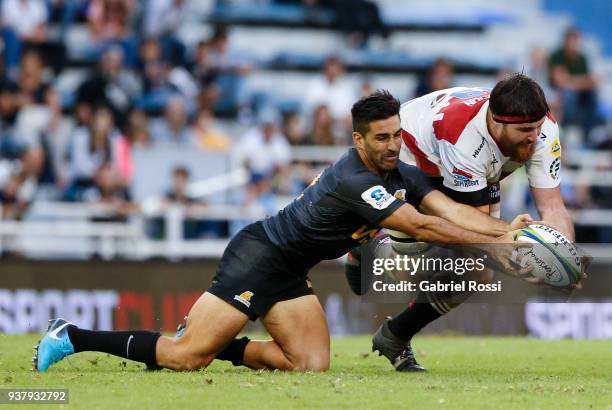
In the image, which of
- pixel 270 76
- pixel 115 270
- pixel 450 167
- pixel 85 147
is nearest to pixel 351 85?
pixel 270 76

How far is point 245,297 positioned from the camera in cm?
933

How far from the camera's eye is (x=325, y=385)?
848 centimetres

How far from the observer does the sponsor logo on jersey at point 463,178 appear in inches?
372

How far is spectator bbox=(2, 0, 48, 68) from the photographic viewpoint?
64.7 feet

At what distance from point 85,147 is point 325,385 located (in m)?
9.92

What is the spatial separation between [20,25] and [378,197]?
41.6 feet

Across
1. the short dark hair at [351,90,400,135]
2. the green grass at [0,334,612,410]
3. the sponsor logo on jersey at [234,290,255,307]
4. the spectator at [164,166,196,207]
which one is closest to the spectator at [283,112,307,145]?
the spectator at [164,166,196,207]

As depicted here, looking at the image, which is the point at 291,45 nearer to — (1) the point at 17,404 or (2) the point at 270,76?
(2) the point at 270,76

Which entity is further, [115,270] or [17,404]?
[115,270]

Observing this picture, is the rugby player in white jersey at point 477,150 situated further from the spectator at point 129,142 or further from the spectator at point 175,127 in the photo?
the spectator at point 175,127

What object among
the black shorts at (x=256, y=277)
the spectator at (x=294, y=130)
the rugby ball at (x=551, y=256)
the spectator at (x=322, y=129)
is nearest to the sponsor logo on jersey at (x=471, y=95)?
the rugby ball at (x=551, y=256)

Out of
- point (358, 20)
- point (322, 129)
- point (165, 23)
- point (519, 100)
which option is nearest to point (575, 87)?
point (358, 20)

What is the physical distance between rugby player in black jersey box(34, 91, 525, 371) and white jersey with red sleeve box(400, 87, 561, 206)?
31 centimetres

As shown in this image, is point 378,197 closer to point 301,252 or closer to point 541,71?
point 301,252
